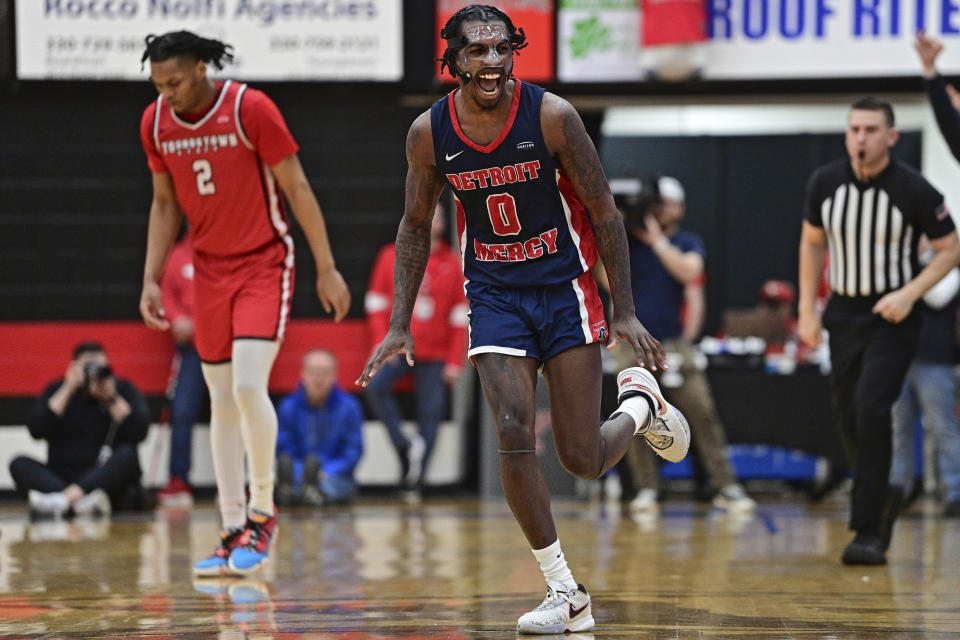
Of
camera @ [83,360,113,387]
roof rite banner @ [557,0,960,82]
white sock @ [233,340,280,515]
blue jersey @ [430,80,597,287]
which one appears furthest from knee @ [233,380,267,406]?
roof rite banner @ [557,0,960,82]

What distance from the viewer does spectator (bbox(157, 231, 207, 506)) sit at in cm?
991

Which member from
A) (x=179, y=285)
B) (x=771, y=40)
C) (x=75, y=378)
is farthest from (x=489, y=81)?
(x=771, y=40)

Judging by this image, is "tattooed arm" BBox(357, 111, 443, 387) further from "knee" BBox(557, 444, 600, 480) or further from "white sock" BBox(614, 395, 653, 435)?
"white sock" BBox(614, 395, 653, 435)

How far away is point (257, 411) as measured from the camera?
5.55 m

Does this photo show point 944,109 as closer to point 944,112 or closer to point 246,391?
point 944,112

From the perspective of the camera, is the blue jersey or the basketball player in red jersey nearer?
the blue jersey

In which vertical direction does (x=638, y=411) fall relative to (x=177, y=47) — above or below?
below

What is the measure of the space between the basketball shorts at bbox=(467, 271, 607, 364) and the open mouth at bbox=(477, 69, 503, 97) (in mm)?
639

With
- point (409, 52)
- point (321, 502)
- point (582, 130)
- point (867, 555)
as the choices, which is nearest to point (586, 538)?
point (867, 555)

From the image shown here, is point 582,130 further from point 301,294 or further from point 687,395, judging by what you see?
point 301,294

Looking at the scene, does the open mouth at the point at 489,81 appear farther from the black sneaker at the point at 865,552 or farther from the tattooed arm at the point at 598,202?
the black sneaker at the point at 865,552

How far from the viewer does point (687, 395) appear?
9.11 meters

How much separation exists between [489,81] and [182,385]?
20.7 feet

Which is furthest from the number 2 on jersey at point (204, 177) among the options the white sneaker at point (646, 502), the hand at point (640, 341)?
the white sneaker at point (646, 502)
